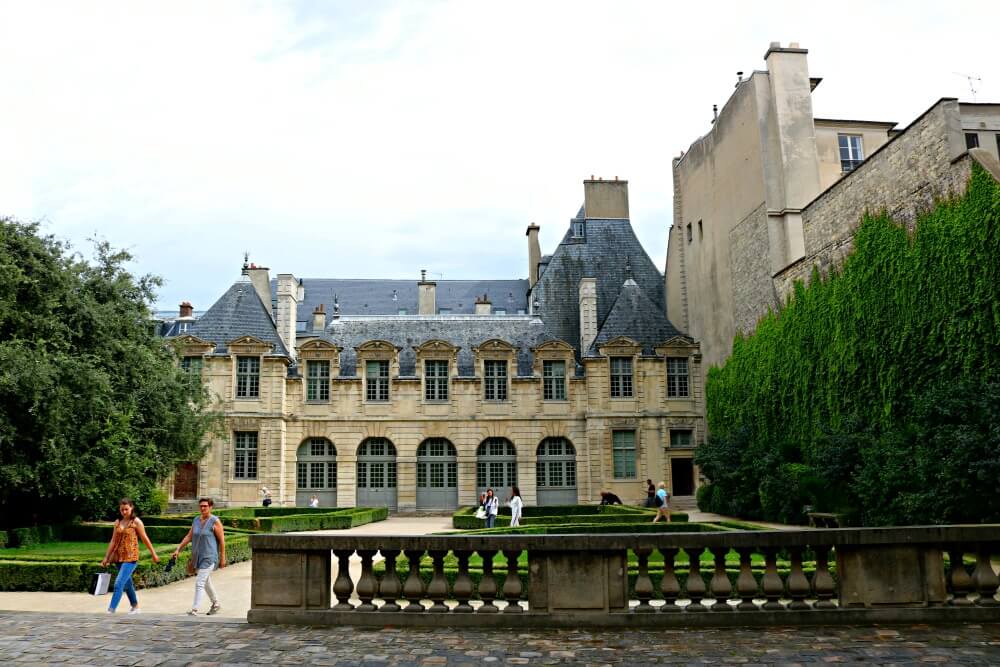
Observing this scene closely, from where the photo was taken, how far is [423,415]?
36.4 m

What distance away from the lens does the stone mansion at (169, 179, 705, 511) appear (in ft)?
115

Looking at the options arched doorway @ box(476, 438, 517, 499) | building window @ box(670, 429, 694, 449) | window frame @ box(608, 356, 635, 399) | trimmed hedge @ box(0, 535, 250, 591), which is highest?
window frame @ box(608, 356, 635, 399)

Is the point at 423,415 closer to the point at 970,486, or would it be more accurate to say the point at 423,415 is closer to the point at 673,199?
the point at 673,199

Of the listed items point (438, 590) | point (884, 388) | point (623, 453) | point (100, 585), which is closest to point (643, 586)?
point (438, 590)

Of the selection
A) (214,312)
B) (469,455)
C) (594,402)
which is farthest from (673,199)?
(214,312)

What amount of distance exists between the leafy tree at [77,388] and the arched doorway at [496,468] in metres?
13.9

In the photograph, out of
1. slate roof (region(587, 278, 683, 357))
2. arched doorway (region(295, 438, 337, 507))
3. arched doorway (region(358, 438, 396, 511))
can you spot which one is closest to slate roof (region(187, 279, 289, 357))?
arched doorway (region(295, 438, 337, 507))

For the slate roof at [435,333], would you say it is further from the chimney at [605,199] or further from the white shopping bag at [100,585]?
the white shopping bag at [100,585]

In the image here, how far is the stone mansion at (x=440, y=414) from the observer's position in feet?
115

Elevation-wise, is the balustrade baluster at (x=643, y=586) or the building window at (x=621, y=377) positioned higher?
the building window at (x=621, y=377)

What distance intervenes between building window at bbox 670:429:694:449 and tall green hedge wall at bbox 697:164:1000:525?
5.47 meters

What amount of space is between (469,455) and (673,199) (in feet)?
51.3

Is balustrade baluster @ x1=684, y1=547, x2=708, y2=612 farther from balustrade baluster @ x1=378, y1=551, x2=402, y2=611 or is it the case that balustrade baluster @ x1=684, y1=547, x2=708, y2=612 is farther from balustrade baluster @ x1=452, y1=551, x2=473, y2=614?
balustrade baluster @ x1=378, y1=551, x2=402, y2=611

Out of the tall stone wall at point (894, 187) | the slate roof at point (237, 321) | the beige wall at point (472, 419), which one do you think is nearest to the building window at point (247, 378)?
the beige wall at point (472, 419)
